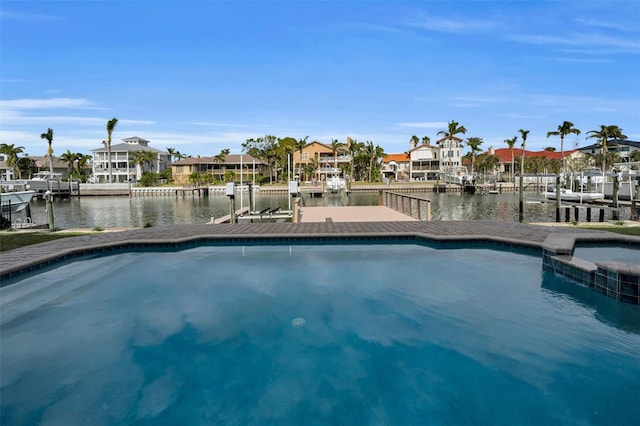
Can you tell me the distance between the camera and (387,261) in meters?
10.8

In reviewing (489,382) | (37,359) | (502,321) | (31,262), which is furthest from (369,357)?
(31,262)

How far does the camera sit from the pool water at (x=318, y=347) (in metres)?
4.66

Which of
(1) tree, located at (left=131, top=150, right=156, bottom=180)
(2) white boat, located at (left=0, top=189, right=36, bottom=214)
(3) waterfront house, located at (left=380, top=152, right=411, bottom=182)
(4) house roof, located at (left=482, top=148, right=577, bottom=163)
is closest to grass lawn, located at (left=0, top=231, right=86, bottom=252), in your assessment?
(2) white boat, located at (left=0, top=189, right=36, bottom=214)

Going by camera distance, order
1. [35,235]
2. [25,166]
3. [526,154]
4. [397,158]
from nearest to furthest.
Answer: [35,235], [25,166], [526,154], [397,158]

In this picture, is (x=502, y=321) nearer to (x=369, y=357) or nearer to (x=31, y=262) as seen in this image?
(x=369, y=357)

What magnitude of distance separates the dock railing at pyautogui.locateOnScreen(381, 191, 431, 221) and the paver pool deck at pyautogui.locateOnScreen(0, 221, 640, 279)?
183cm

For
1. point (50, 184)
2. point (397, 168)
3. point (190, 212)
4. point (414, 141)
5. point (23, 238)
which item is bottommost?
point (190, 212)

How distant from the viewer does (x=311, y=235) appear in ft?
42.8

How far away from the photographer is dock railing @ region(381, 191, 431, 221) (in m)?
17.2

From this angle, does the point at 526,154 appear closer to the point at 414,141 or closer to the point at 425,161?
the point at 414,141

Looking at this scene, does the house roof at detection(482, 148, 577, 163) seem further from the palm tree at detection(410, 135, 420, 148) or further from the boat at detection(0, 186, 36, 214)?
the boat at detection(0, 186, 36, 214)

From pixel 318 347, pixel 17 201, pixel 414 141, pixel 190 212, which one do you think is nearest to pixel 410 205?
pixel 318 347

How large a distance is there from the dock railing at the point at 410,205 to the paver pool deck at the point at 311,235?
1.83 metres

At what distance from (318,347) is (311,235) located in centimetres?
693
